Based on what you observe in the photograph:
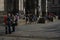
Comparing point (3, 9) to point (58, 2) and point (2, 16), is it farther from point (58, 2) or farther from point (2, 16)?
point (58, 2)

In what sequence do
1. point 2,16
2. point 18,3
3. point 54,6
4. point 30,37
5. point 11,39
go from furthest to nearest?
1. point 54,6
2. point 18,3
3. point 2,16
4. point 30,37
5. point 11,39

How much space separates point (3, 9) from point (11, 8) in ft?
12.0

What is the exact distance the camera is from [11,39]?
1644 centimetres

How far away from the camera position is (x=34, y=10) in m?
39.9

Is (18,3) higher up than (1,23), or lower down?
higher up

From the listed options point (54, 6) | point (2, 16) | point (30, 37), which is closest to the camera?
point (30, 37)

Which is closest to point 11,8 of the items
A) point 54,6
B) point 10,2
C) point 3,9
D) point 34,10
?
point 10,2

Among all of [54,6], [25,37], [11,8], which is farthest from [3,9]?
[54,6]

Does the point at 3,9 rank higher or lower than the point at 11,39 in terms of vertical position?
higher

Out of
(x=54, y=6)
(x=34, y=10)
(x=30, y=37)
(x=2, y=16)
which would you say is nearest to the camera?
(x=30, y=37)

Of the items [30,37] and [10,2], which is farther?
[10,2]

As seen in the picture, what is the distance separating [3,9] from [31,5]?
13.4m

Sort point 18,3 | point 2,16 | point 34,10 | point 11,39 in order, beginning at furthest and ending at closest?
point 34,10 < point 18,3 < point 2,16 < point 11,39

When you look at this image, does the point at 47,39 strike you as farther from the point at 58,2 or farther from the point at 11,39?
the point at 58,2
